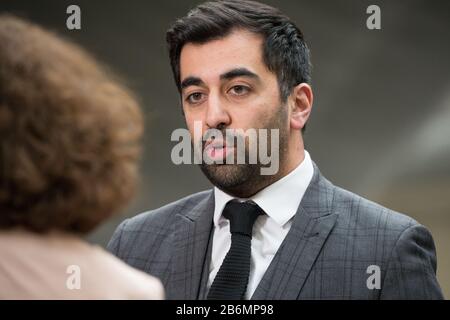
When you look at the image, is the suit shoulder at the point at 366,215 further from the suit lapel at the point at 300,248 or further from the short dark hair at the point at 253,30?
the short dark hair at the point at 253,30

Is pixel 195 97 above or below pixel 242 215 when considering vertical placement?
above

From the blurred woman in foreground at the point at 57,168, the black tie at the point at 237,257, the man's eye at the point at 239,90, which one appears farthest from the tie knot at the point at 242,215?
the blurred woman in foreground at the point at 57,168

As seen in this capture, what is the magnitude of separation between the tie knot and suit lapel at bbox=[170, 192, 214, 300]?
75 millimetres

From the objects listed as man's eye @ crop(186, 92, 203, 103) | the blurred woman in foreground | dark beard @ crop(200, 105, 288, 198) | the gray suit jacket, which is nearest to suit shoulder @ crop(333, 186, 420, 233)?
the gray suit jacket

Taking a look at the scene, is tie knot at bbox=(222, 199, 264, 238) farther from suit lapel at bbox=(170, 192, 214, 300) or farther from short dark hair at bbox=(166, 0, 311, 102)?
short dark hair at bbox=(166, 0, 311, 102)

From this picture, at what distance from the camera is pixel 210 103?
1555 millimetres

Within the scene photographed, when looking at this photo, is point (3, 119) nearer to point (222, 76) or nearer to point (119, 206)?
point (119, 206)

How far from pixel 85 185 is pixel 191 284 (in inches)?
29.4

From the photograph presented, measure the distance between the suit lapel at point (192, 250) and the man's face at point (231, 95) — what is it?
0.36 ft

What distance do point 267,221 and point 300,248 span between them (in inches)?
4.4

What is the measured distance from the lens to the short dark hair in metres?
1.62

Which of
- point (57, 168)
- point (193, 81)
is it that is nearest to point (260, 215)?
point (193, 81)

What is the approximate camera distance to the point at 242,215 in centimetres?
154

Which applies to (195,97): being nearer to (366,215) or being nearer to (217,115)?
(217,115)
